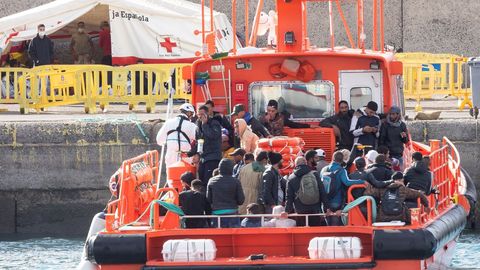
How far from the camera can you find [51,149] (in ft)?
72.8

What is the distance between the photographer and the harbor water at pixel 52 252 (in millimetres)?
19641

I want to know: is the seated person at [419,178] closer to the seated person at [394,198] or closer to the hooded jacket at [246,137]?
the seated person at [394,198]

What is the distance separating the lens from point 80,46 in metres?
29.5

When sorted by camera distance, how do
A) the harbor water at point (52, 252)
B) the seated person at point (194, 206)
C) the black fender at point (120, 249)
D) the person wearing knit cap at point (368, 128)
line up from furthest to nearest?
1. the harbor water at point (52, 252)
2. the person wearing knit cap at point (368, 128)
3. the seated person at point (194, 206)
4. the black fender at point (120, 249)

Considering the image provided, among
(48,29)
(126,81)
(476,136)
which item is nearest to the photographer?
(476,136)

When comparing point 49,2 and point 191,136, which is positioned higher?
point 49,2

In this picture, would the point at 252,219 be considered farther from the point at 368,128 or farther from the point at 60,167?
the point at 60,167

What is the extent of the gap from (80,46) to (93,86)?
4217mm

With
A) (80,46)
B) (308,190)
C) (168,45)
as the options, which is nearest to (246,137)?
(308,190)

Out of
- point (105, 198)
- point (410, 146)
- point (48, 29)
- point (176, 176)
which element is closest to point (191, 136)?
point (176, 176)

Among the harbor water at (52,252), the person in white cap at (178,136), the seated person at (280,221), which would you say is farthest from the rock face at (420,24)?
the seated person at (280,221)

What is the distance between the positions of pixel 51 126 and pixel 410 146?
6.19 metres

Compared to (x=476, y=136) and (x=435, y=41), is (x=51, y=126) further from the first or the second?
(x=435, y=41)

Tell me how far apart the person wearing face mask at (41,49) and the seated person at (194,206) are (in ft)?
44.1
